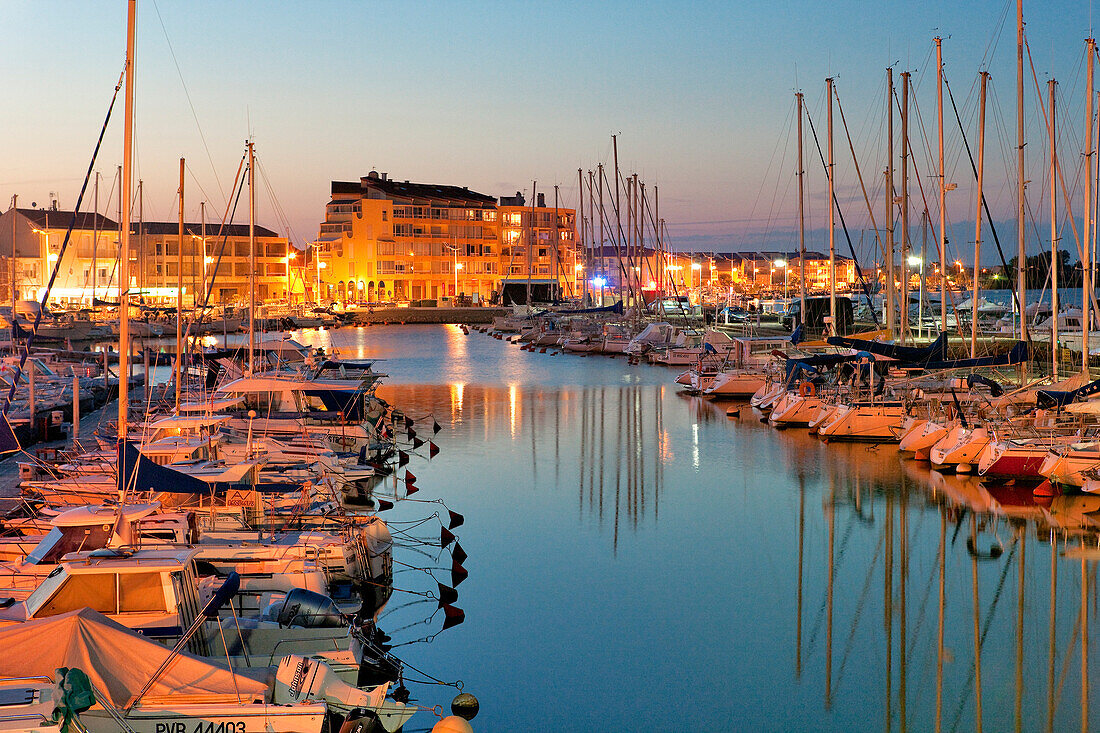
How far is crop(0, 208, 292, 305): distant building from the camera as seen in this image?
97688 millimetres

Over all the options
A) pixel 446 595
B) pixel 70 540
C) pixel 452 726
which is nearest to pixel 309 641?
pixel 452 726

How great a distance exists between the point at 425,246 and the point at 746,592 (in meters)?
98.3

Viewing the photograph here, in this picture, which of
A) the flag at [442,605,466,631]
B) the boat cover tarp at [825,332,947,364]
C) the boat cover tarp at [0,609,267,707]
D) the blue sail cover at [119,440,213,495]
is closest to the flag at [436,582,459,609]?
the flag at [442,605,466,631]

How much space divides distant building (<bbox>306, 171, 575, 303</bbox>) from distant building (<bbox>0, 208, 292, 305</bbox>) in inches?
231

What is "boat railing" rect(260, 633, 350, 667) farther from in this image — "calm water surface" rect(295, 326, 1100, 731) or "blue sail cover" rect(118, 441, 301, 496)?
"blue sail cover" rect(118, 441, 301, 496)

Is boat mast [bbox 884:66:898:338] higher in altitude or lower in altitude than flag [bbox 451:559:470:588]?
higher

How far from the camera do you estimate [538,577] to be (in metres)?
17.9

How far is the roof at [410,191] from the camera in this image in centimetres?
11650

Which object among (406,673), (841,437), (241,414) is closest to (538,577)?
(406,673)

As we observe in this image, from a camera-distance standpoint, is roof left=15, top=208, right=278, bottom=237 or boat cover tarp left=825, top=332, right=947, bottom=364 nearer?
boat cover tarp left=825, top=332, right=947, bottom=364

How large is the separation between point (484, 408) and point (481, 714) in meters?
27.3

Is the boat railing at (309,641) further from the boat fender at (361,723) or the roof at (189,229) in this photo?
the roof at (189,229)

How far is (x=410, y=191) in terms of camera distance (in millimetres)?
119875

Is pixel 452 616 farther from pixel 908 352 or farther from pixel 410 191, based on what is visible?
pixel 410 191
